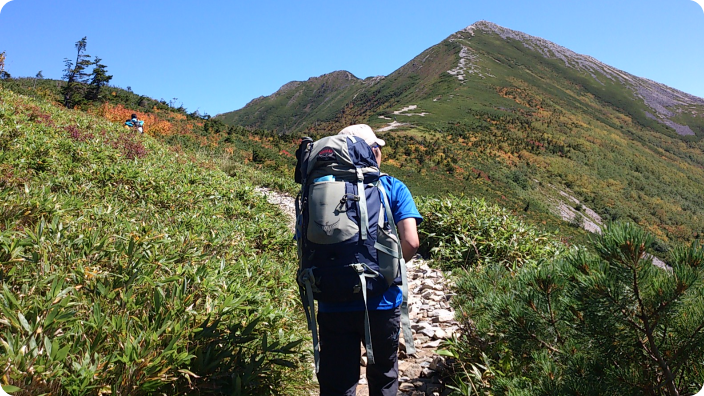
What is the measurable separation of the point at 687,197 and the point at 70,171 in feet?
181

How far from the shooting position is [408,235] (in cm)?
206

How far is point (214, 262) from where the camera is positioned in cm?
338

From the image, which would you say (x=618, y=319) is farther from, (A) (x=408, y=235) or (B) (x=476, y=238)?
(B) (x=476, y=238)

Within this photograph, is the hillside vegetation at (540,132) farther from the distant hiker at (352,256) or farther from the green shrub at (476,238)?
the green shrub at (476,238)

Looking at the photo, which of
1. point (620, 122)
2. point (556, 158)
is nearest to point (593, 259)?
point (556, 158)

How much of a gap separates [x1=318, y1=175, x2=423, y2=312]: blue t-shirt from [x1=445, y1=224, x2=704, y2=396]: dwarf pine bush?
0.64 m

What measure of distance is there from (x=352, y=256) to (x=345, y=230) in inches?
5.4

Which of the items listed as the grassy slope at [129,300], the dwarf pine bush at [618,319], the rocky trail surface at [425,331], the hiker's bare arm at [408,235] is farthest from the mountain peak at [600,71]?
the dwarf pine bush at [618,319]

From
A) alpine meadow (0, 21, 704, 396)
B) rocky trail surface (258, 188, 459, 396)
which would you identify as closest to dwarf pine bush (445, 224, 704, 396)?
alpine meadow (0, 21, 704, 396)

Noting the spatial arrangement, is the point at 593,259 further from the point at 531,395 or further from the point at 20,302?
the point at 20,302

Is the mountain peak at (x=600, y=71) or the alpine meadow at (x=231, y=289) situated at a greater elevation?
the mountain peak at (x=600, y=71)

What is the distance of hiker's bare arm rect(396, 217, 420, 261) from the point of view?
2.06 metres

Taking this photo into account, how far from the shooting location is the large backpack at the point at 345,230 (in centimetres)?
183

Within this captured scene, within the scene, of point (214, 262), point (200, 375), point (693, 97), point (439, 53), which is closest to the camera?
point (200, 375)
